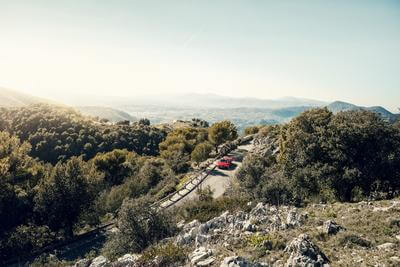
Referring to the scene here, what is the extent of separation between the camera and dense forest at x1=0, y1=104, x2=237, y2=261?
30.6m

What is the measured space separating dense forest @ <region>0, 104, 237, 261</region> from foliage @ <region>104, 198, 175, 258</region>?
1239mm

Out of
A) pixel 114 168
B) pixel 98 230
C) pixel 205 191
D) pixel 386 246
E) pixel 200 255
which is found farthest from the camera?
pixel 114 168


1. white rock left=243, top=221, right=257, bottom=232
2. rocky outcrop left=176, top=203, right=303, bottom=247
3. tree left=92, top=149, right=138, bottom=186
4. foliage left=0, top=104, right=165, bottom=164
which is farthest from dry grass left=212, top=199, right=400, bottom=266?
foliage left=0, top=104, right=165, bottom=164

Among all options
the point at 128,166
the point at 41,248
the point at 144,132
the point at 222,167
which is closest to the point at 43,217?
the point at 41,248

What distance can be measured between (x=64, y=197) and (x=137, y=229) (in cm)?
1433

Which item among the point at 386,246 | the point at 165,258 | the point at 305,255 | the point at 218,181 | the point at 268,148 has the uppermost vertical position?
the point at 386,246

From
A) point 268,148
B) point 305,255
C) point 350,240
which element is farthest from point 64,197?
point 268,148

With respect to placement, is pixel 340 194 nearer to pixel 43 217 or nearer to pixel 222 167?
pixel 222 167

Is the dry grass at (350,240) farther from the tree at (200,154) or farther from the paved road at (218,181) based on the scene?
the tree at (200,154)

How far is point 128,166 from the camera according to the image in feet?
182

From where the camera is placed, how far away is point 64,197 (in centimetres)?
3133

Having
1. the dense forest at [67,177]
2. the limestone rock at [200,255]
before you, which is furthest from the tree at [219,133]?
the limestone rock at [200,255]

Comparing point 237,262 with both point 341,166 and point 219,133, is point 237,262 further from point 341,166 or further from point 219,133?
point 219,133

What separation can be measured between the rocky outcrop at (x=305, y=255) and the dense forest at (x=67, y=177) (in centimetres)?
1251
